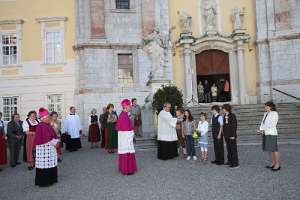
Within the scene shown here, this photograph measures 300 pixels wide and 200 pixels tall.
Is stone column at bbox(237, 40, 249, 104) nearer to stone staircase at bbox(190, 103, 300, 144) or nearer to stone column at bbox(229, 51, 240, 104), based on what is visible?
stone column at bbox(229, 51, 240, 104)

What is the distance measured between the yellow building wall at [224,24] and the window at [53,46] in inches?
274

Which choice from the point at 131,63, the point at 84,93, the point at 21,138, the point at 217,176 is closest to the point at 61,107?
the point at 84,93

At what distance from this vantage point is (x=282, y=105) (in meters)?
20.2

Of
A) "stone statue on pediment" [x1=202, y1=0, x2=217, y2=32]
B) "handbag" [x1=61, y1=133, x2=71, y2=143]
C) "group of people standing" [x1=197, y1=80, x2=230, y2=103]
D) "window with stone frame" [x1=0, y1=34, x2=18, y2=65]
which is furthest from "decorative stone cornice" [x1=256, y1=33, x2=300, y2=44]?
"window with stone frame" [x1=0, y1=34, x2=18, y2=65]

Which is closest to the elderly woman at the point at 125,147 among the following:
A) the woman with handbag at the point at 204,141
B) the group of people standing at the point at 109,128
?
the woman with handbag at the point at 204,141

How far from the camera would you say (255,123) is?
18.0 metres

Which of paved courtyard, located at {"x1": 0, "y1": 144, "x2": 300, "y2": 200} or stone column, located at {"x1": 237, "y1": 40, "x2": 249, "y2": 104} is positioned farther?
stone column, located at {"x1": 237, "y1": 40, "x2": 249, "y2": 104}

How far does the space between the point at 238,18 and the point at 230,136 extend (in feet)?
47.3

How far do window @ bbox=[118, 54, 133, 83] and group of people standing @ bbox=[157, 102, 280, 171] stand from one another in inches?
400

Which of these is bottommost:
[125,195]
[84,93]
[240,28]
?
[125,195]

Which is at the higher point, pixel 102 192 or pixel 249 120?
pixel 249 120

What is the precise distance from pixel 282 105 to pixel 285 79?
2.63 meters

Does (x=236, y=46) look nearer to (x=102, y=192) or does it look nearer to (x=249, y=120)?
(x=249, y=120)

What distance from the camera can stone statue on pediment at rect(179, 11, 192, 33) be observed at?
23.4 meters
